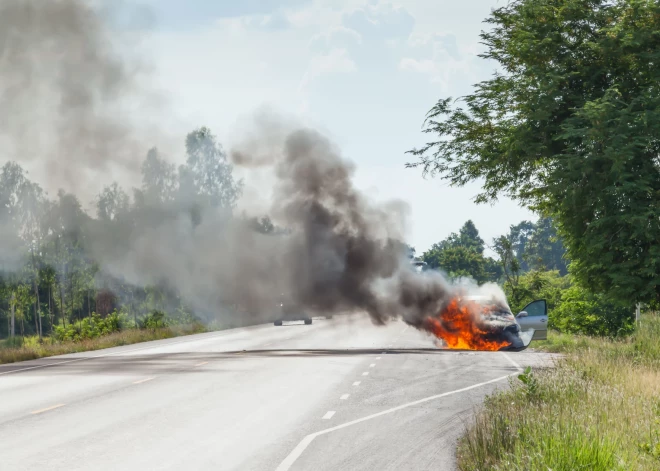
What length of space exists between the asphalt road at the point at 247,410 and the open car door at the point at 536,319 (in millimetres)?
2342

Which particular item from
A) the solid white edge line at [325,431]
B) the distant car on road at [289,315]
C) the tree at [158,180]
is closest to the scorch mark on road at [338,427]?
the solid white edge line at [325,431]

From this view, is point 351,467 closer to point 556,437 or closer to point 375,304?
point 556,437

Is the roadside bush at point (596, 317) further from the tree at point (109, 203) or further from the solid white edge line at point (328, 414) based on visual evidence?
the tree at point (109, 203)

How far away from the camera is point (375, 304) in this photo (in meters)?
31.0

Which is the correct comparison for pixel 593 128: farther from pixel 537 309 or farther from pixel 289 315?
pixel 289 315

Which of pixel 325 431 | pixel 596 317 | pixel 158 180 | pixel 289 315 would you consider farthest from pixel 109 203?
pixel 325 431

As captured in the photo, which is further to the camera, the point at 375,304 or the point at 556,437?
the point at 375,304

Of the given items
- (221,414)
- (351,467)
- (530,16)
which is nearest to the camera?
(351,467)

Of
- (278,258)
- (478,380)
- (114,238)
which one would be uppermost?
(114,238)

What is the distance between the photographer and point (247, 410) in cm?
1300

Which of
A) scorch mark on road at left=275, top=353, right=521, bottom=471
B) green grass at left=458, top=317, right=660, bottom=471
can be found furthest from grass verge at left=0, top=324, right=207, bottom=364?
green grass at left=458, top=317, right=660, bottom=471

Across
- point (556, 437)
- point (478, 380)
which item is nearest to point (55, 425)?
point (556, 437)

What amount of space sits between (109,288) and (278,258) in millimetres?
50769

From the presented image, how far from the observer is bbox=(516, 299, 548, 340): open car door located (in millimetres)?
26438
